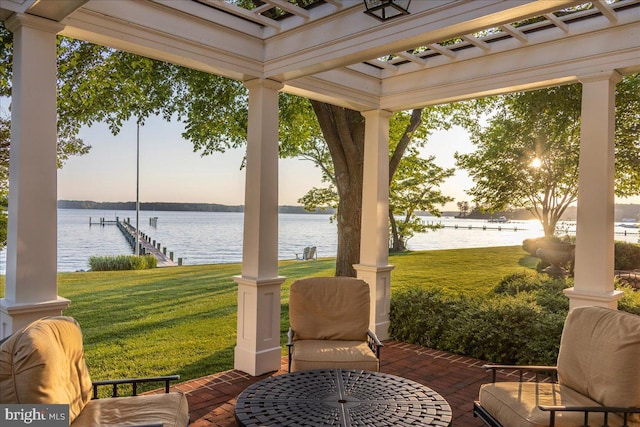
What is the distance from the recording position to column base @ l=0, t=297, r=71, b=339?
3289 millimetres

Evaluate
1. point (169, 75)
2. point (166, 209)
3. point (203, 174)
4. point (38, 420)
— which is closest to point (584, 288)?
point (38, 420)

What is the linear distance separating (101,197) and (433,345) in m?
21.7

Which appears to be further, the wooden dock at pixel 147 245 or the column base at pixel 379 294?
A: the wooden dock at pixel 147 245

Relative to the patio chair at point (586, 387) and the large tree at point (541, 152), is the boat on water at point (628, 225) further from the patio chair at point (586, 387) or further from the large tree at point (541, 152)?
the patio chair at point (586, 387)

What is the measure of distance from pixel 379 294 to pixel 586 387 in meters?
3.42

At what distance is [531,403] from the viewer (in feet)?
10.0

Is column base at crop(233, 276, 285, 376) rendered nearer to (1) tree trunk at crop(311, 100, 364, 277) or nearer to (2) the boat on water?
(1) tree trunk at crop(311, 100, 364, 277)

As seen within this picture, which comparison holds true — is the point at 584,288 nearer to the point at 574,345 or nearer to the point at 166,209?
the point at 574,345

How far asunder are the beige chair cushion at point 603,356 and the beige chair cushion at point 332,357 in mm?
1497

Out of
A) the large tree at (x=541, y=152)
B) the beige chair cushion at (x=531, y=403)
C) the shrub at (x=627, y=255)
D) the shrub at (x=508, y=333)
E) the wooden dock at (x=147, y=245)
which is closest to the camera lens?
the beige chair cushion at (x=531, y=403)

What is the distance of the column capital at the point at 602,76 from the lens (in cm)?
439

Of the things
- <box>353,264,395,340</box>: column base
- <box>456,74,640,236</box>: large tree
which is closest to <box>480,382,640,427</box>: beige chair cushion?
<box>353,264,395,340</box>: column base

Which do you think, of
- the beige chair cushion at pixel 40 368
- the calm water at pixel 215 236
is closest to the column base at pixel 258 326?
the beige chair cushion at pixel 40 368

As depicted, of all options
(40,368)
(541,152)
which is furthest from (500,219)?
(40,368)
